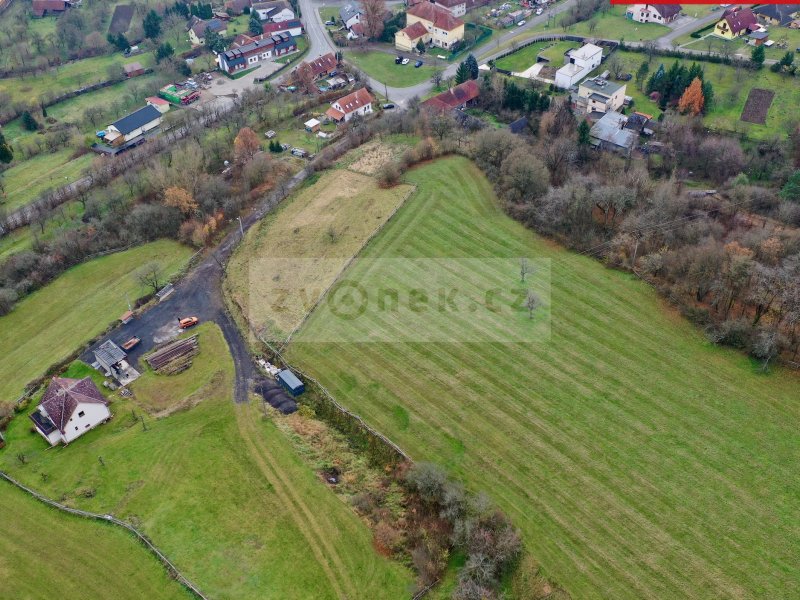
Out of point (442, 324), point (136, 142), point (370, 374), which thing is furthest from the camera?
point (136, 142)

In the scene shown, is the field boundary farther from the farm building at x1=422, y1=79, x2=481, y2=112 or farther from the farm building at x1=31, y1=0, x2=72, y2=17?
the farm building at x1=31, y1=0, x2=72, y2=17

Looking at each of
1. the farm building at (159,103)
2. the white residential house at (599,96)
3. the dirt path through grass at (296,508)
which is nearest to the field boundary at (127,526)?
the dirt path through grass at (296,508)

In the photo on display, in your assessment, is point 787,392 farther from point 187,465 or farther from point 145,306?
point 145,306

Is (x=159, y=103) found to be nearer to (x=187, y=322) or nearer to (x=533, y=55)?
(x=187, y=322)

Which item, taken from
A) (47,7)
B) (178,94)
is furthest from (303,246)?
(47,7)

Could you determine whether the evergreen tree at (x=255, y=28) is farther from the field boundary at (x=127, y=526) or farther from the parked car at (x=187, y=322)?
the field boundary at (x=127, y=526)

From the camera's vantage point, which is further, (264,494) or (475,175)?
(475,175)

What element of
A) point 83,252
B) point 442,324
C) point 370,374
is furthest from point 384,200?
point 83,252
